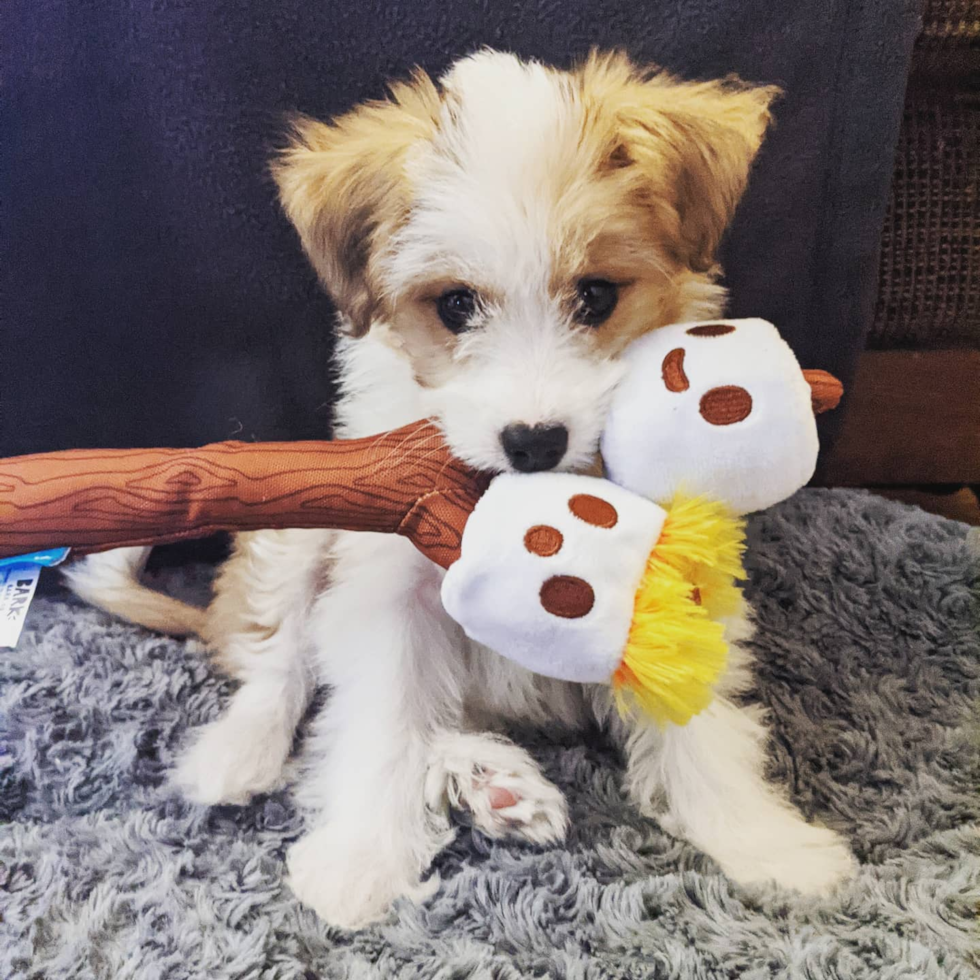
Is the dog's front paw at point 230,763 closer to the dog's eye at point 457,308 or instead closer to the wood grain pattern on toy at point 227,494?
the wood grain pattern on toy at point 227,494

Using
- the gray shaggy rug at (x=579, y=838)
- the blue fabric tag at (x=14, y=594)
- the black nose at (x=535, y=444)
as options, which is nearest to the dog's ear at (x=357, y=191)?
the black nose at (x=535, y=444)

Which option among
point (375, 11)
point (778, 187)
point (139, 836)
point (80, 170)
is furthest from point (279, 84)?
point (139, 836)

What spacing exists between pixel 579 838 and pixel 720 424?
0.77 metres

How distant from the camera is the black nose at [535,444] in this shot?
1204mm

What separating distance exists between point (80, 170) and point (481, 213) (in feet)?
3.32

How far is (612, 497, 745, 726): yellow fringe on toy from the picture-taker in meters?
1.07

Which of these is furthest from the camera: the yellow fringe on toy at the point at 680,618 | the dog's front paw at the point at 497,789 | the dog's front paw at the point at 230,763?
the dog's front paw at the point at 230,763

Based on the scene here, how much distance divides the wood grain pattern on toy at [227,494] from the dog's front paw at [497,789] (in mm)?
471

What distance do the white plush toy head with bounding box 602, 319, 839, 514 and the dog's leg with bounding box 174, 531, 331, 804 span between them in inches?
32.7

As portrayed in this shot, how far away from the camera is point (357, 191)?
1.38 m

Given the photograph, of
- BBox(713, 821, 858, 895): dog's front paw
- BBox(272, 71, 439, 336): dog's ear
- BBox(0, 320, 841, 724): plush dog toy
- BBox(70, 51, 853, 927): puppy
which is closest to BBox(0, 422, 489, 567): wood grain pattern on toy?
BBox(0, 320, 841, 724): plush dog toy

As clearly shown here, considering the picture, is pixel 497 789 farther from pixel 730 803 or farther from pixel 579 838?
pixel 730 803

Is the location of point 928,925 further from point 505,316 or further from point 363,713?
point 505,316

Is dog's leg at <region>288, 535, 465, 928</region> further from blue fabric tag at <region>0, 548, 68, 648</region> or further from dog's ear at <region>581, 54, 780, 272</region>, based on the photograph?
dog's ear at <region>581, 54, 780, 272</region>
